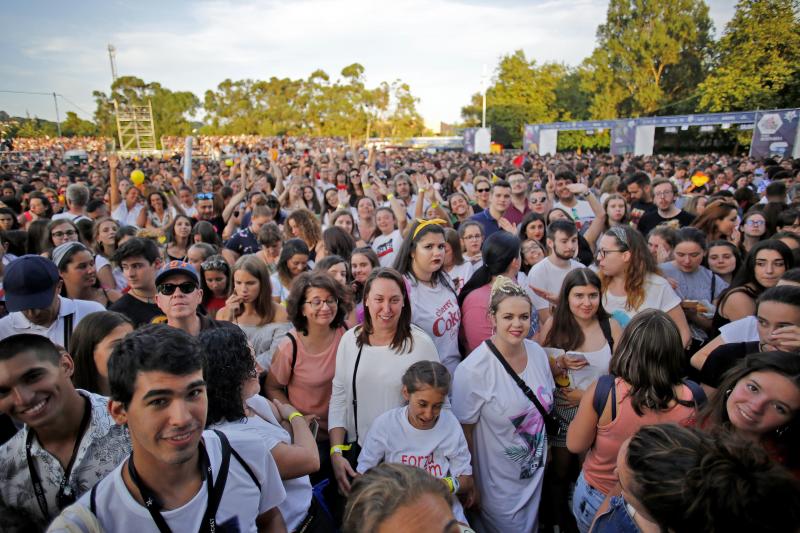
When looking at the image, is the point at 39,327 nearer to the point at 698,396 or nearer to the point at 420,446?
the point at 420,446

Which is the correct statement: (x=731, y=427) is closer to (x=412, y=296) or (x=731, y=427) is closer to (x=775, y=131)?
(x=412, y=296)

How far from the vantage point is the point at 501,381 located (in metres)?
2.72

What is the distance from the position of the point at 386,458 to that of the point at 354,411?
407 mm

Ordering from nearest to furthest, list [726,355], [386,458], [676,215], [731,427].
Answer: [731,427], [386,458], [726,355], [676,215]

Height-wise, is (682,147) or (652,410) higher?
(682,147)

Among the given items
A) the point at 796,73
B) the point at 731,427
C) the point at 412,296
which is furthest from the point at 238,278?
the point at 796,73

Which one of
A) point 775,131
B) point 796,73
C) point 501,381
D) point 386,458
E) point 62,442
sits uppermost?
point 796,73

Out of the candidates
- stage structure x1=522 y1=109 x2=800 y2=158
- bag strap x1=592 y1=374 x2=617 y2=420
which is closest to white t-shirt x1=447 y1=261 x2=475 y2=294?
bag strap x1=592 y1=374 x2=617 y2=420

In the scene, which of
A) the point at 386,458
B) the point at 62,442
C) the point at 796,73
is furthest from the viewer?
the point at 796,73

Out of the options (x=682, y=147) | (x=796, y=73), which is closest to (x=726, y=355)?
(x=796, y=73)

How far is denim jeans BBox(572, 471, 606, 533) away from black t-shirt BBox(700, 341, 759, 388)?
1.14 m

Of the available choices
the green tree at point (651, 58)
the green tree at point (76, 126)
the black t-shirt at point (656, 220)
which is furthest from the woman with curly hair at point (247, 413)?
the green tree at point (76, 126)

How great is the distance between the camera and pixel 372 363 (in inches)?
112

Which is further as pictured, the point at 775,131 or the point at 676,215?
the point at 775,131
